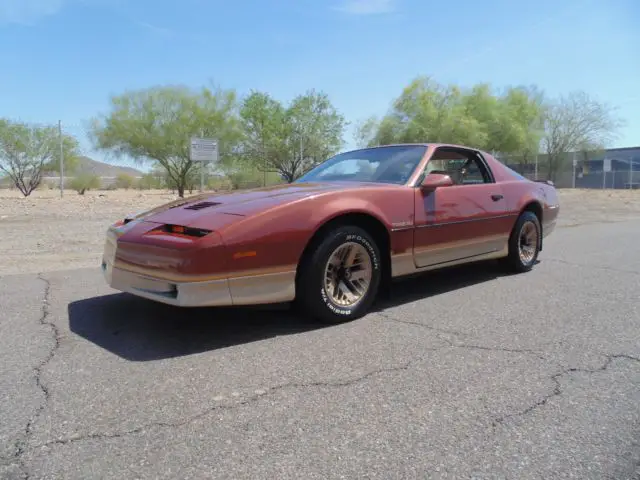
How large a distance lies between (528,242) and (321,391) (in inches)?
163

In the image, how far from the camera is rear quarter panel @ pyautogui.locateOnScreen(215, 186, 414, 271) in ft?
10.7

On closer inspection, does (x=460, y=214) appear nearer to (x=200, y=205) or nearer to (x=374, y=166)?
(x=374, y=166)

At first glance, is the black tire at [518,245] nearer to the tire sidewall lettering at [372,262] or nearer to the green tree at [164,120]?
the tire sidewall lettering at [372,262]

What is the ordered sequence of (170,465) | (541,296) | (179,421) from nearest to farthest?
(170,465) < (179,421) < (541,296)

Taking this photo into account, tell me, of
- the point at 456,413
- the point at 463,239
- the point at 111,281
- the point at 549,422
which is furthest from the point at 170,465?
the point at 463,239

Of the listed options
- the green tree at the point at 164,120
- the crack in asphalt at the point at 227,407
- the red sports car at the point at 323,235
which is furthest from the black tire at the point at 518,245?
the green tree at the point at 164,120

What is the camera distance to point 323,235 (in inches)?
145

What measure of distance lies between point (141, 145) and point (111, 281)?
26.1 meters

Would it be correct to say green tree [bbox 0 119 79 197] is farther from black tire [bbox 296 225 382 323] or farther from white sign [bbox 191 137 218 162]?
black tire [bbox 296 225 382 323]

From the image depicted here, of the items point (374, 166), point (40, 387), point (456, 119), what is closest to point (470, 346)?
point (374, 166)

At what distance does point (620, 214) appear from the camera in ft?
52.8

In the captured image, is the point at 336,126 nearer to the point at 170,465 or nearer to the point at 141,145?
the point at 141,145

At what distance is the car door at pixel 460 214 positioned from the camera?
14.3 feet

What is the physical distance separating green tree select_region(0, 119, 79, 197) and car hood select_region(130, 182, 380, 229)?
2449cm
